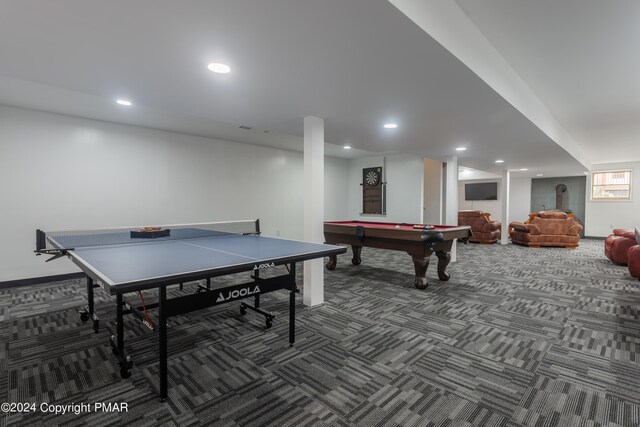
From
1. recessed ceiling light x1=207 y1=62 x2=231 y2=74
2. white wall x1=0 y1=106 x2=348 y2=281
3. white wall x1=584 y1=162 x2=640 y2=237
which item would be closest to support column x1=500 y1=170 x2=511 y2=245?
white wall x1=584 y1=162 x2=640 y2=237

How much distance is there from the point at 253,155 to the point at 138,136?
238 cm

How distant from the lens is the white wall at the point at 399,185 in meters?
8.19

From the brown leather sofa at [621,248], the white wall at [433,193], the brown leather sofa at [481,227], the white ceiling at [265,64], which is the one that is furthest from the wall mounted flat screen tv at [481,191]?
the white ceiling at [265,64]

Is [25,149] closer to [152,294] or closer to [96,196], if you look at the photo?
[96,196]

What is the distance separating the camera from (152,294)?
4102 mm

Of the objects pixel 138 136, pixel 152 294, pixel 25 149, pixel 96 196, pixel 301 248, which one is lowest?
pixel 152 294

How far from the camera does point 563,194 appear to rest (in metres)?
11.5

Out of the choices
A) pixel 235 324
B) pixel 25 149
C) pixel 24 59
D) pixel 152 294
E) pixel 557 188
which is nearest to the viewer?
pixel 24 59

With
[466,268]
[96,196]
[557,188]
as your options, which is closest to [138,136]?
[96,196]

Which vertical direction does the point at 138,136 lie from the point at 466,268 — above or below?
above

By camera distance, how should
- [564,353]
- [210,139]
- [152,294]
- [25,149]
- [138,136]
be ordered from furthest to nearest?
[210,139]
[138,136]
[25,149]
[152,294]
[564,353]

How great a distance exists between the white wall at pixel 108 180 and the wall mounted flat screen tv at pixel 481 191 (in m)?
9.59

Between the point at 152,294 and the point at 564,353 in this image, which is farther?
the point at 152,294

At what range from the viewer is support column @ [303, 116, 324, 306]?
140 inches
